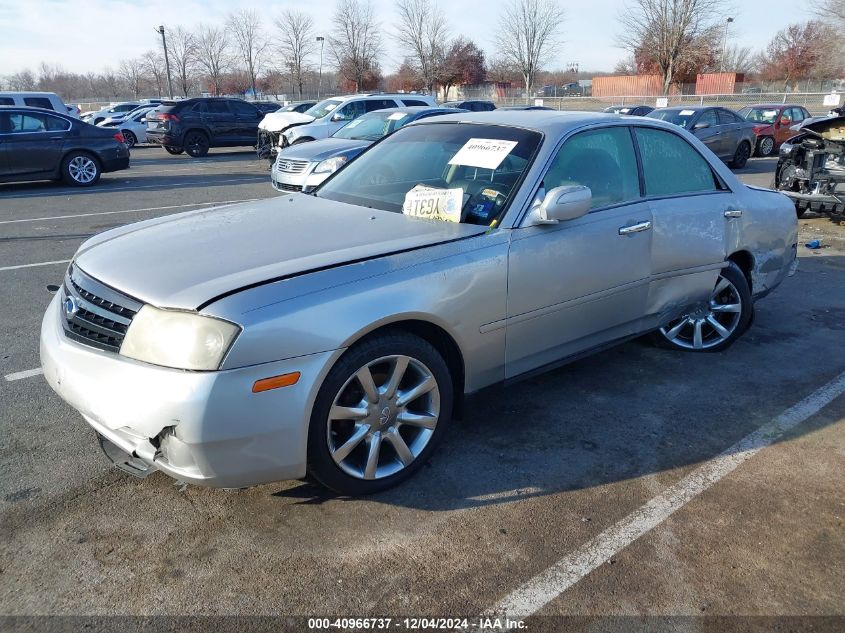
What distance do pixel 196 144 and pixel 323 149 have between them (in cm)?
1112

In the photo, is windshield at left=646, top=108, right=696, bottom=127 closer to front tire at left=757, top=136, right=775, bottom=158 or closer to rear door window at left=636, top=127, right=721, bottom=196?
front tire at left=757, top=136, right=775, bottom=158

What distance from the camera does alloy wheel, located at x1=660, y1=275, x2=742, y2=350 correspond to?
4719mm

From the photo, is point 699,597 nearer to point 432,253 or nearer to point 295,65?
point 432,253

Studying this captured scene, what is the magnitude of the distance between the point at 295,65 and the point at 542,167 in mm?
55259

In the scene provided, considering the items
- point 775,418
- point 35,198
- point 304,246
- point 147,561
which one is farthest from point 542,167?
point 35,198

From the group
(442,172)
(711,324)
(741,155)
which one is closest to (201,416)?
(442,172)

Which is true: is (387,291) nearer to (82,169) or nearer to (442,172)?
(442,172)

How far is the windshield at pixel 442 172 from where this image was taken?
3469mm

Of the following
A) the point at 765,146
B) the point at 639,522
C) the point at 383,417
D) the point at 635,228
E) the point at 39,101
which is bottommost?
the point at 639,522

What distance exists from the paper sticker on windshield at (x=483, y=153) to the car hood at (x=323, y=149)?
24.5 ft

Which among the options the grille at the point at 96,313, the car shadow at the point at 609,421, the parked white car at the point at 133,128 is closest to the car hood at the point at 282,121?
the parked white car at the point at 133,128

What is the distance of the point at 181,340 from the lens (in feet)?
8.03

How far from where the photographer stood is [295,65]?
53.9m

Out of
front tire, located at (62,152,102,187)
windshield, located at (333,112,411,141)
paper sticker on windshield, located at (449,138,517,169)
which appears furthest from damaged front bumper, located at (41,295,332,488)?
front tire, located at (62,152,102,187)
